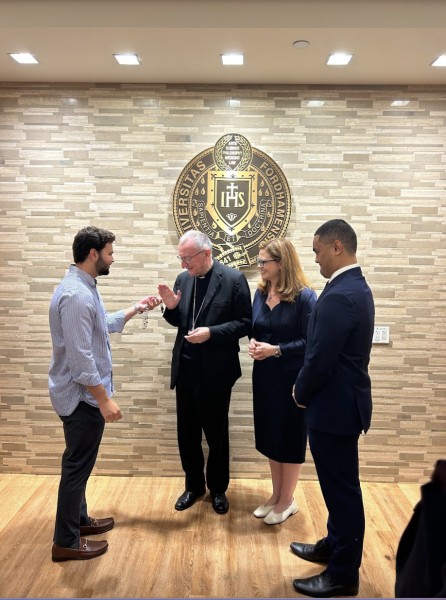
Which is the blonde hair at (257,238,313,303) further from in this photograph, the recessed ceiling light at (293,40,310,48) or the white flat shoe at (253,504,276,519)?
the white flat shoe at (253,504,276,519)

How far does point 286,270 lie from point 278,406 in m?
0.79

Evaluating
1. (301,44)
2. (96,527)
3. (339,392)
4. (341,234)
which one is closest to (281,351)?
(339,392)

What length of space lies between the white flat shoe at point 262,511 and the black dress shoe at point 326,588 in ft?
2.15

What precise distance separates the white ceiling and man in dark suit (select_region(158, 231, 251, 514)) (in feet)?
3.52

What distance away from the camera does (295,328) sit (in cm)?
273

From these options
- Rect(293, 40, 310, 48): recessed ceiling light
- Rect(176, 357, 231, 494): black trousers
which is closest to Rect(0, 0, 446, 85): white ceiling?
Rect(293, 40, 310, 48): recessed ceiling light

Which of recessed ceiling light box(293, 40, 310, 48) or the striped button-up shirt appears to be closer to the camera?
the striped button-up shirt

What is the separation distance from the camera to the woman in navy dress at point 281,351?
107 inches

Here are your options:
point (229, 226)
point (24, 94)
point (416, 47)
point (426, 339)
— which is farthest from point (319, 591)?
point (24, 94)

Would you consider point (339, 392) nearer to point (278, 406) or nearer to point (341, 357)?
point (341, 357)

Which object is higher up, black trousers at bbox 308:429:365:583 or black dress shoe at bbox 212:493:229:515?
black trousers at bbox 308:429:365:583

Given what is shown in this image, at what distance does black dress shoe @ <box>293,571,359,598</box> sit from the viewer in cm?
225

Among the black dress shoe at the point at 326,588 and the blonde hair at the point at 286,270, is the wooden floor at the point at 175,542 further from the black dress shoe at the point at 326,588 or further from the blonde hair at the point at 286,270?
the blonde hair at the point at 286,270

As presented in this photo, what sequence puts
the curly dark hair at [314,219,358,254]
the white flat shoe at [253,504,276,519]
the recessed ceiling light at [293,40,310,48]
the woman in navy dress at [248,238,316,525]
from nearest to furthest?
the curly dark hair at [314,219,358,254], the recessed ceiling light at [293,40,310,48], the woman in navy dress at [248,238,316,525], the white flat shoe at [253,504,276,519]
